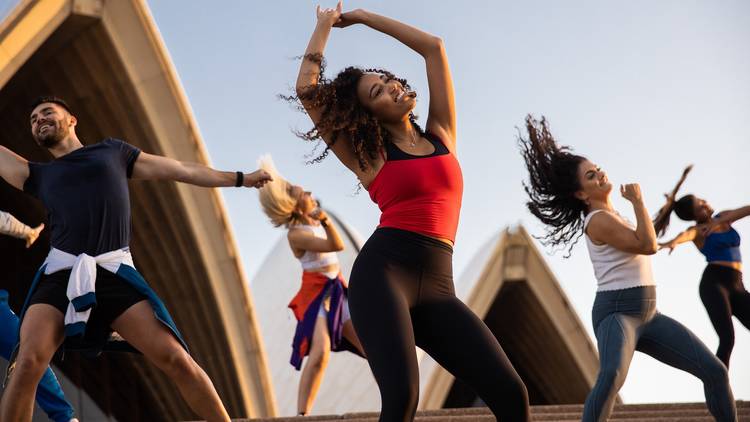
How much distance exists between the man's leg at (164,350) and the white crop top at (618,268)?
2.06 metres

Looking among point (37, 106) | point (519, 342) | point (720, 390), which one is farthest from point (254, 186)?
point (519, 342)

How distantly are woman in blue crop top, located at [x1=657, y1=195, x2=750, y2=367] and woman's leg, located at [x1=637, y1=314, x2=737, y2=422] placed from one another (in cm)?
256

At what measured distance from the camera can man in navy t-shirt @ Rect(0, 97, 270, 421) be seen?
4.07 m

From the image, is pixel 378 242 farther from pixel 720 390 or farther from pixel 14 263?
pixel 14 263

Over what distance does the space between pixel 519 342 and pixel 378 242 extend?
21222 mm

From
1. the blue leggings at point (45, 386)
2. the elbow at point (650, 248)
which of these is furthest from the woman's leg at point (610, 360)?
the blue leggings at point (45, 386)

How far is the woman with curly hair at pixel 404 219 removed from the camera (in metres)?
3.28

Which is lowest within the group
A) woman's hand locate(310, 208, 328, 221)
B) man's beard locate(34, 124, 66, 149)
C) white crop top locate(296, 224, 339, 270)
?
white crop top locate(296, 224, 339, 270)

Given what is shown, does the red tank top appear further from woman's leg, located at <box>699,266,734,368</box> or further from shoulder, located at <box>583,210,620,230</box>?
woman's leg, located at <box>699,266,734,368</box>

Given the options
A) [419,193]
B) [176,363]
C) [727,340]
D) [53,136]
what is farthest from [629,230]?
[727,340]

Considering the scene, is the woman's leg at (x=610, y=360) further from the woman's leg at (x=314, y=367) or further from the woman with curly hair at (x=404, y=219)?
the woman's leg at (x=314, y=367)

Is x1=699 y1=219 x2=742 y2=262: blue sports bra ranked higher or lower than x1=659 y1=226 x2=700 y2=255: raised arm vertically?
lower

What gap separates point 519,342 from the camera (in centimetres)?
2420

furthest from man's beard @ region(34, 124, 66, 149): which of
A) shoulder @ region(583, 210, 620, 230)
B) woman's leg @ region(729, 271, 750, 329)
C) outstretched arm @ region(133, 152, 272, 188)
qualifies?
woman's leg @ region(729, 271, 750, 329)
